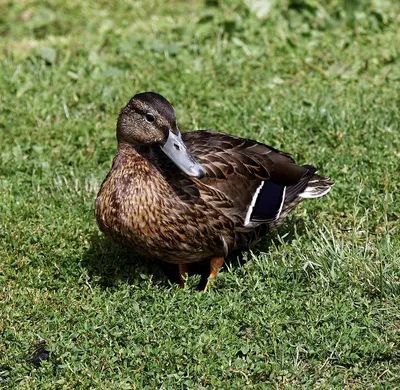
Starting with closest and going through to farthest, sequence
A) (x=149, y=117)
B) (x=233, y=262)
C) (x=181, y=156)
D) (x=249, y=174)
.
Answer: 1. (x=181, y=156)
2. (x=149, y=117)
3. (x=249, y=174)
4. (x=233, y=262)

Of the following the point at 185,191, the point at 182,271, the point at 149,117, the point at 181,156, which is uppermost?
the point at 149,117

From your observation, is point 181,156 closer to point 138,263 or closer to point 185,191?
point 185,191

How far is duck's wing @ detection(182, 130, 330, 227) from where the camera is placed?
538 cm

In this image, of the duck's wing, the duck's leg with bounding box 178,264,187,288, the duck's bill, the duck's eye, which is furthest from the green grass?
the duck's eye

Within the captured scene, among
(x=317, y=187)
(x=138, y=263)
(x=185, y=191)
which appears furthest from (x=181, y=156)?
(x=317, y=187)

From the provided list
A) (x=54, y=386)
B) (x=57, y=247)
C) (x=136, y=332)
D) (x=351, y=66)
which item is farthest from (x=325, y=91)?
(x=54, y=386)

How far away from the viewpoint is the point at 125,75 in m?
7.68

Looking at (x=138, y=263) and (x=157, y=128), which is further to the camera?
(x=138, y=263)

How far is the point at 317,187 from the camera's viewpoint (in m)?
5.65

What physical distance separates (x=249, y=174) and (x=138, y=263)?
906 mm

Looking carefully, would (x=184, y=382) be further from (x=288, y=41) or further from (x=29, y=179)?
(x=288, y=41)

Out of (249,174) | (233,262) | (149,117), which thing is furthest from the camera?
(233,262)

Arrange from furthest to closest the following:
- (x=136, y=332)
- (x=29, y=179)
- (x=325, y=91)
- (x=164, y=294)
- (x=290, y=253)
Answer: (x=325, y=91) < (x=29, y=179) < (x=290, y=253) < (x=164, y=294) < (x=136, y=332)

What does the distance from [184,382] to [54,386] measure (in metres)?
0.67
